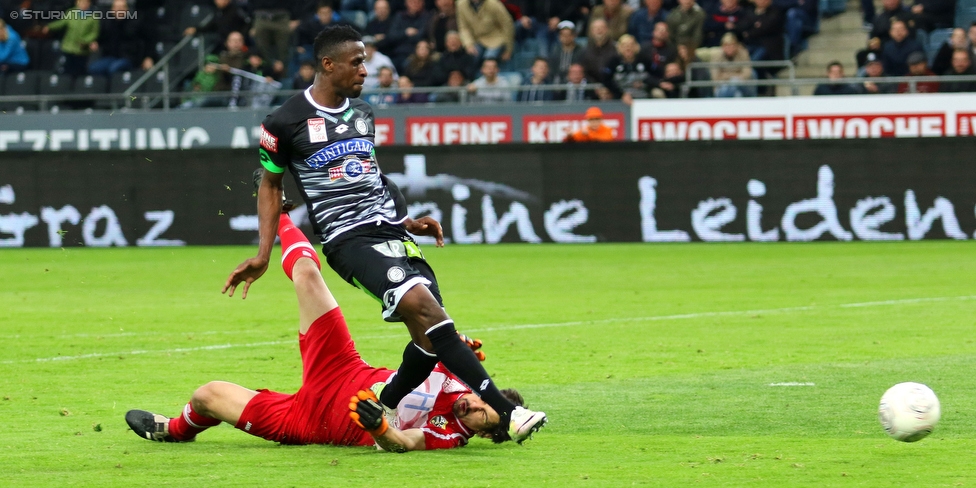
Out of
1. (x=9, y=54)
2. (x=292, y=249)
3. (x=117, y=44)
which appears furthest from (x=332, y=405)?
(x=9, y=54)

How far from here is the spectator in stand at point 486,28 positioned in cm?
2348

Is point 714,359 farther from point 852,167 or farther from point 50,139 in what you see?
point 50,139

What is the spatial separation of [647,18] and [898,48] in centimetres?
413

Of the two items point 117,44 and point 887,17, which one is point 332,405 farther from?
point 117,44

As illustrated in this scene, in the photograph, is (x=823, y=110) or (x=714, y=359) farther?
(x=823, y=110)

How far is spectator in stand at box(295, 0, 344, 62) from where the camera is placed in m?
23.9

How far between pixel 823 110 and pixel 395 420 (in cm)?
1594

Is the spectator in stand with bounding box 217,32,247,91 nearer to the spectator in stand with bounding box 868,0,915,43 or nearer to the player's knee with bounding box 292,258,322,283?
the spectator in stand with bounding box 868,0,915,43

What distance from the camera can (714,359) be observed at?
9586mm

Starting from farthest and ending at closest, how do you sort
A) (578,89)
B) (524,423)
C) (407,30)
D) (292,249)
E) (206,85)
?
1. (407,30)
2. (206,85)
3. (578,89)
4. (292,249)
5. (524,423)

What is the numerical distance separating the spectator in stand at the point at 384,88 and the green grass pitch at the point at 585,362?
194 inches

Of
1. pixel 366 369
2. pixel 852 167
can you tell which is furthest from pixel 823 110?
pixel 366 369

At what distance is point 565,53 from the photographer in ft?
74.7

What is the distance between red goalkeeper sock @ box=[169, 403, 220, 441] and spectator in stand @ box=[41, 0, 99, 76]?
1954 cm
